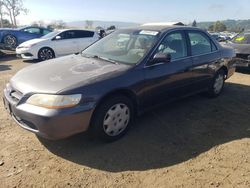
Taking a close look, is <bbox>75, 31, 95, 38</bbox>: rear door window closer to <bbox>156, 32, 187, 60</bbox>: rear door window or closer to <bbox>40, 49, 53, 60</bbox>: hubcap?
<bbox>40, 49, 53, 60</bbox>: hubcap

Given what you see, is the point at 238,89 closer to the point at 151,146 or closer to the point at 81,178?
the point at 151,146

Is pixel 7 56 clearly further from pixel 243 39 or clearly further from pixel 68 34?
pixel 243 39

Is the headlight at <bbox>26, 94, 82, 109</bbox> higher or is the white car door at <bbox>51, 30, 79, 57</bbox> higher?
the headlight at <bbox>26, 94, 82, 109</bbox>

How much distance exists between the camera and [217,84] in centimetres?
579

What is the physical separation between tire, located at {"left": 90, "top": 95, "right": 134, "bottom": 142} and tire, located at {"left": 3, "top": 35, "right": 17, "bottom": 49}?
11.5m

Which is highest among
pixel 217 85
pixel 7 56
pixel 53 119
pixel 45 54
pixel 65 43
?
pixel 53 119

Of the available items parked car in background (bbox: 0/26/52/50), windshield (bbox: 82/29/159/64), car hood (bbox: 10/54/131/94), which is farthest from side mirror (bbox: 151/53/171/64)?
parked car in background (bbox: 0/26/52/50)

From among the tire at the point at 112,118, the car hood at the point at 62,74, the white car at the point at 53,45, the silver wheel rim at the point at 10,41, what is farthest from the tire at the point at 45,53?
the tire at the point at 112,118

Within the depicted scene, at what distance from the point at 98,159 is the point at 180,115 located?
6.75 ft

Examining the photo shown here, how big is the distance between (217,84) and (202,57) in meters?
1.07

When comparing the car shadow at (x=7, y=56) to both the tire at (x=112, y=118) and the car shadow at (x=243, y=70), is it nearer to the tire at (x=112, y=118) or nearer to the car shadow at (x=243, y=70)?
the car shadow at (x=243, y=70)

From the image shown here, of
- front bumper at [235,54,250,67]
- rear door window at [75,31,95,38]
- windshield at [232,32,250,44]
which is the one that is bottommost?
front bumper at [235,54,250,67]

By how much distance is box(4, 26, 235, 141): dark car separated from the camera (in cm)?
309

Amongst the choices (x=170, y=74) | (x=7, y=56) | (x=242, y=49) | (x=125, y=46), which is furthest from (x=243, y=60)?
(x=7, y=56)
